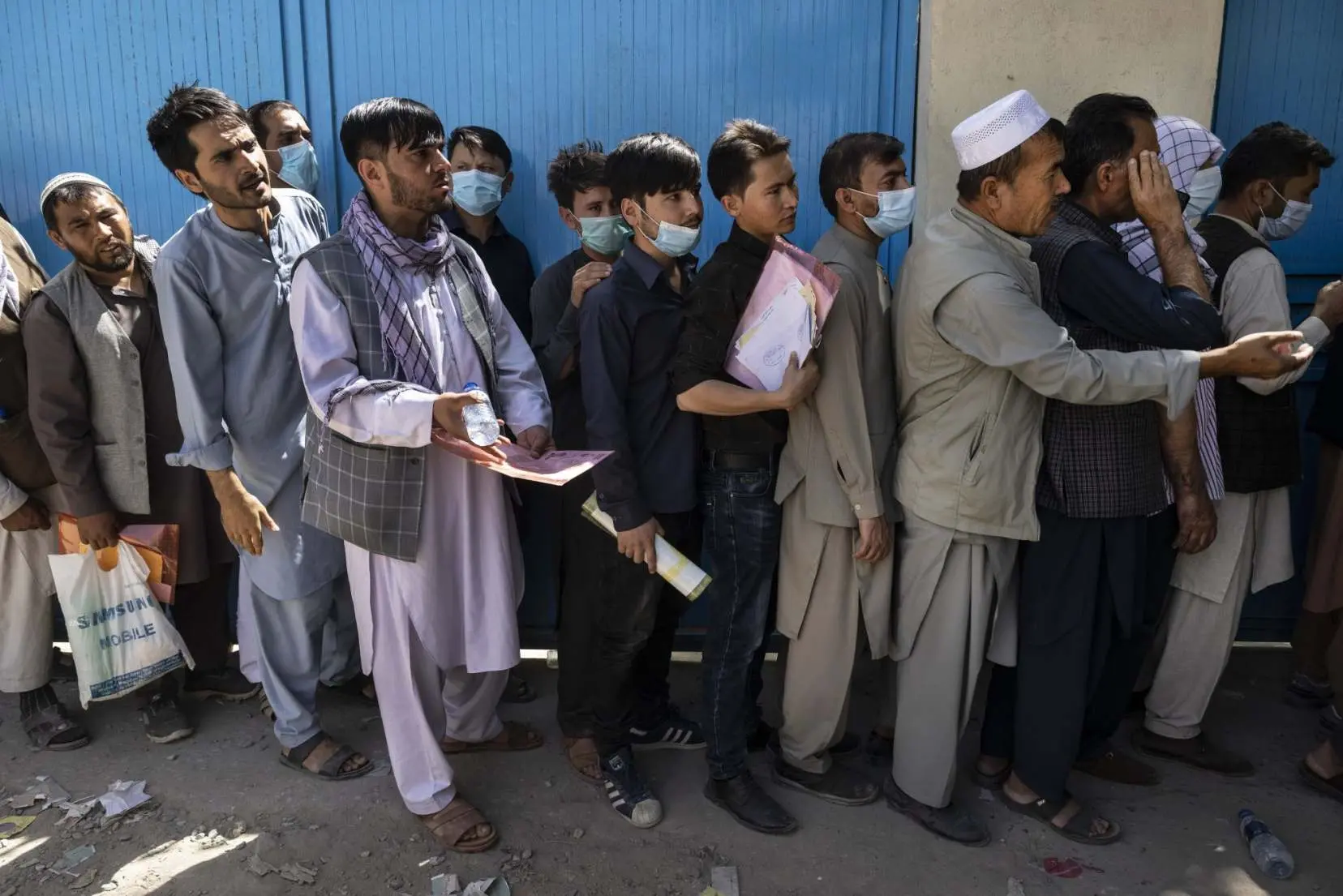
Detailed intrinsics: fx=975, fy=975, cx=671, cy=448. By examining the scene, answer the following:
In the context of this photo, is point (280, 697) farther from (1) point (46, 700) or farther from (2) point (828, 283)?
(2) point (828, 283)

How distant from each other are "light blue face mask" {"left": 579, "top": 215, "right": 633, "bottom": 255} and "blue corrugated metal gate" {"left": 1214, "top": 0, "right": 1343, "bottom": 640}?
228 cm

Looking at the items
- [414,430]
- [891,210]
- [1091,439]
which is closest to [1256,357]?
[1091,439]

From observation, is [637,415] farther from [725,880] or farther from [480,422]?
[725,880]

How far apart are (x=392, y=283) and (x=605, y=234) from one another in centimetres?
86

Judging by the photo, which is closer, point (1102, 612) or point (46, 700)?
point (1102, 612)

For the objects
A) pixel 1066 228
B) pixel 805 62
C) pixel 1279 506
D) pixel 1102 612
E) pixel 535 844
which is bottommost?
pixel 535 844

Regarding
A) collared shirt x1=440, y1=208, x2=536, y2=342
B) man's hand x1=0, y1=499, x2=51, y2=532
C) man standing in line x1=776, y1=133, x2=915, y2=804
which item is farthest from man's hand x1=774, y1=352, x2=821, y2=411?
man's hand x1=0, y1=499, x2=51, y2=532

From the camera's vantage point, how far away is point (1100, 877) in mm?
2707

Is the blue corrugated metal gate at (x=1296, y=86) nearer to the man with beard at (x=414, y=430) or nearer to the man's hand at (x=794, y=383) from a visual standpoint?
the man's hand at (x=794, y=383)

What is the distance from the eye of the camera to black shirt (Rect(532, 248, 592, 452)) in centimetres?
317

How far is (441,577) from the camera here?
2.75 meters

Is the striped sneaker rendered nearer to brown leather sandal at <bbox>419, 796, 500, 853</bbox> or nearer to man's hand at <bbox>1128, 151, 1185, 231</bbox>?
brown leather sandal at <bbox>419, 796, 500, 853</bbox>

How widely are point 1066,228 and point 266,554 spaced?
2550 millimetres

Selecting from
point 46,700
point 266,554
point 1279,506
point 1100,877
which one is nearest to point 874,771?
point 1100,877
